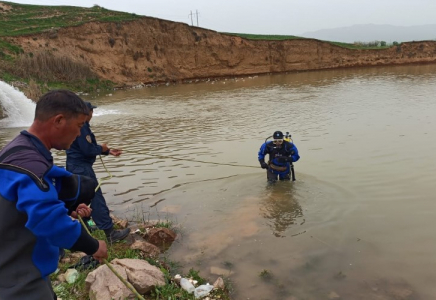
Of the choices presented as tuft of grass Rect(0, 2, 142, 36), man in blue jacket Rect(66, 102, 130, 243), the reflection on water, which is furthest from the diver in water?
tuft of grass Rect(0, 2, 142, 36)

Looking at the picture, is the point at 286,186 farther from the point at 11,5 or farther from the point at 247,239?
the point at 11,5

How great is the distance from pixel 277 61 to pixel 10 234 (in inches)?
1883

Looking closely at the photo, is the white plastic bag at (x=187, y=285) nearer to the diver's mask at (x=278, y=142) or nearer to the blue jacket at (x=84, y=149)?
the blue jacket at (x=84, y=149)

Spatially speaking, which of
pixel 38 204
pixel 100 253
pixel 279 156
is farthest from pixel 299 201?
pixel 38 204

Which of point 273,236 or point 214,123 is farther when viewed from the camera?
point 214,123

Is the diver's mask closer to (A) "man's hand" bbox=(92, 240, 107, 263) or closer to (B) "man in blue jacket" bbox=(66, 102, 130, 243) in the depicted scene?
(B) "man in blue jacket" bbox=(66, 102, 130, 243)

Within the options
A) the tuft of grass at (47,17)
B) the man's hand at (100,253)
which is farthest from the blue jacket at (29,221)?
the tuft of grass at (47,17)

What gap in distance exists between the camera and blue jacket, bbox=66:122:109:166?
4.70m

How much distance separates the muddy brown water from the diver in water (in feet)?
0.91

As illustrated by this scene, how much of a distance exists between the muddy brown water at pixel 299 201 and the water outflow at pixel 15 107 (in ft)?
Answer: 7.00

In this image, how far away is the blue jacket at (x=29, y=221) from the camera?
180 centimetres

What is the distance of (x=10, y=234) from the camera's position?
6.35ft

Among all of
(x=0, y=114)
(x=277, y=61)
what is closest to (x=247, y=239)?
(x=0, y=114)

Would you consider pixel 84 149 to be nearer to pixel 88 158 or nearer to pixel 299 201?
pixel 88 158
